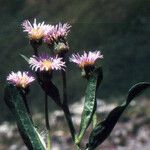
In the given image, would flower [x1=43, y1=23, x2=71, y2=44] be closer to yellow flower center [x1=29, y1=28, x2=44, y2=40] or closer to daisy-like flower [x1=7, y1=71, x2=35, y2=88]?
yellow flower center [x1=29, y1=28, x2=44, y2=40]

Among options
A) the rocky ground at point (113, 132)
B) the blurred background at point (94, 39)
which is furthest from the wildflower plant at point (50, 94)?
the blurred background at point (94, 39)

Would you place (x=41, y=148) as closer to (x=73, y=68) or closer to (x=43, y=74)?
(x=43, y=74)

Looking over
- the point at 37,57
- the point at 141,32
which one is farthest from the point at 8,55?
the point at 37,57

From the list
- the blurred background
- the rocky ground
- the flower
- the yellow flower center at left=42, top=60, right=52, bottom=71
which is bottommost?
the rocky ground

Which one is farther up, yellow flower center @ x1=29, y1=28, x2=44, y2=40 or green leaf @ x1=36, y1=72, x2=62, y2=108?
yellow flower center @ x1=29, y1=28, x2=44, y2=40

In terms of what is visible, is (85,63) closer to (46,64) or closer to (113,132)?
(46,64)

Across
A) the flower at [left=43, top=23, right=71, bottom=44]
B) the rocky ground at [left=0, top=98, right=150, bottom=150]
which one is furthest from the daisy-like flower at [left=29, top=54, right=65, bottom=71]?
the rocky ground at [left=0, top=98, right=150, bottom=150]
